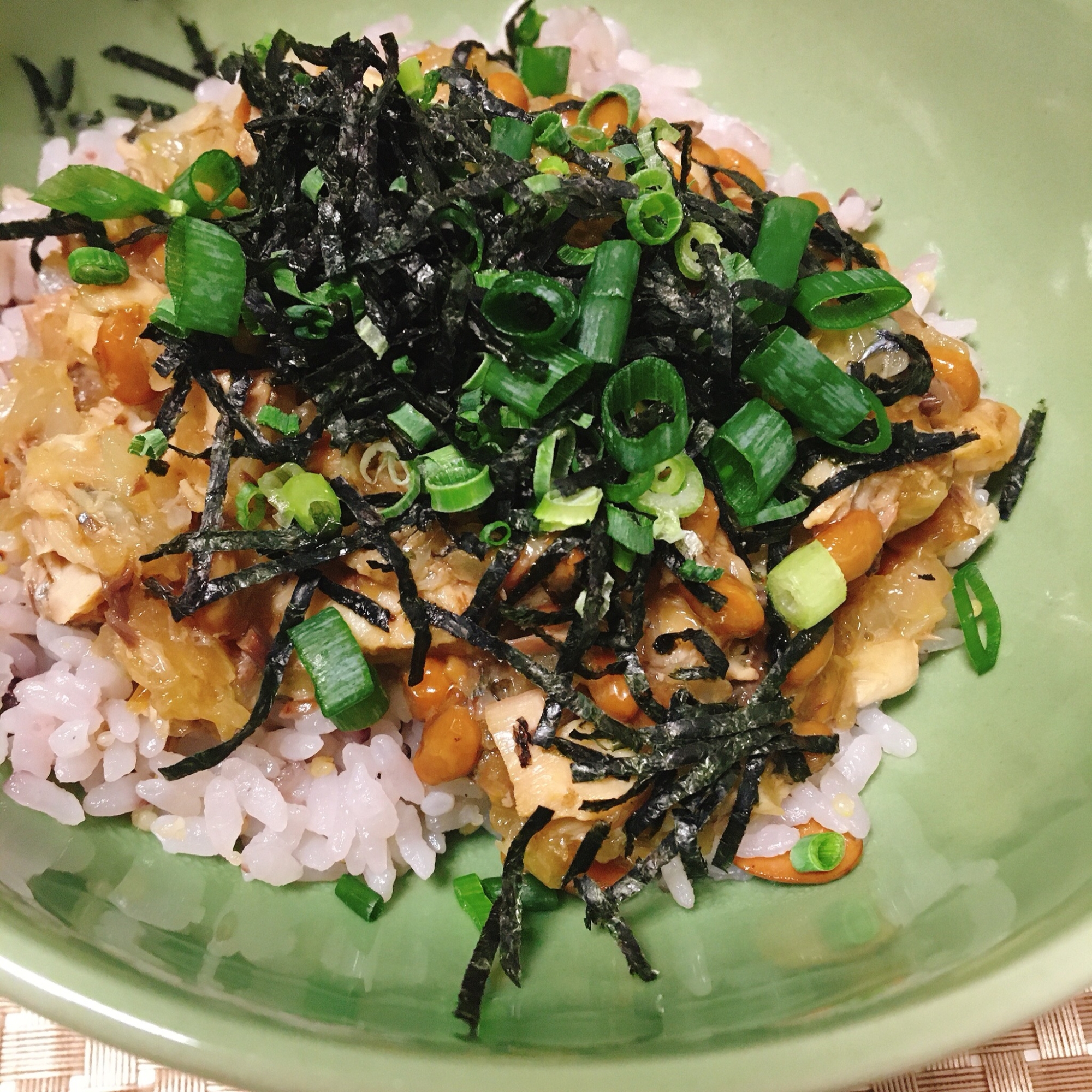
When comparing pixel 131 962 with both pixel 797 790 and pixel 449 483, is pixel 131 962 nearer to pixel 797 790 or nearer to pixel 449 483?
pixel 449 483

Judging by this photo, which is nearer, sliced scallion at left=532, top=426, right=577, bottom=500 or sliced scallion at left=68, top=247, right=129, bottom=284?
sliced scallion at left=532, top=426, right=577, bottom=500

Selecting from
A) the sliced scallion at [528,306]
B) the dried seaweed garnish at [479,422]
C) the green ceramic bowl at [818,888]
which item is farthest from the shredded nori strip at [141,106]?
the sliced scallion at [528,306]

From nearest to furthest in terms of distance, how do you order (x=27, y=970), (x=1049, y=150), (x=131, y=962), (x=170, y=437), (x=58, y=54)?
(x=27, y=970) < (x=131, y=962) < (x=170, y=437) < (x=1049, y=150) < (x=58, y=54)

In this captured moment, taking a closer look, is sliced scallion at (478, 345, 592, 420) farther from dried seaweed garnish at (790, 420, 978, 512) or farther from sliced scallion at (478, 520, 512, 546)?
dried seaweed garnish at (790, 420, 978, 512)

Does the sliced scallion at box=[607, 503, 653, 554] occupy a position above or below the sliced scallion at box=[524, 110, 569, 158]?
below

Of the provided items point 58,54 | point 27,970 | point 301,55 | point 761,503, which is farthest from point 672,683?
point 58,54

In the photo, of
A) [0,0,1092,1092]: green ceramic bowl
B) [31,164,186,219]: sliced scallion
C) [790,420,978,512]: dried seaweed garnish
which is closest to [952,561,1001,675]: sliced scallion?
[0,0,1092,1092]: green ceramic bowl

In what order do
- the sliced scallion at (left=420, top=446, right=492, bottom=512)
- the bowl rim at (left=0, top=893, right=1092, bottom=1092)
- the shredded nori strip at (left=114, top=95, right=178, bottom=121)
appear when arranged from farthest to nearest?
the shredded nori strip at (left=114, top=95, right=178, bottom=121) → the sliced scallion at (left=420, top=446, right=492, bottom=512) → the bowl rim at (left=0, top=893, right=1092, bottom=1092)
